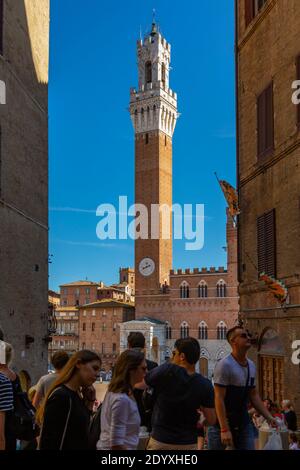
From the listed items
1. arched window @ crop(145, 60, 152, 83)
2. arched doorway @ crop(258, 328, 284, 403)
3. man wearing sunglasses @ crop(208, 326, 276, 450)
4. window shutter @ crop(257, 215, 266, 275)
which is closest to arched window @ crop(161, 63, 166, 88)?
arched window @ crop(145, 60, 152, 83)

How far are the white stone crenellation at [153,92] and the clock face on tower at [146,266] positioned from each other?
15.3 m

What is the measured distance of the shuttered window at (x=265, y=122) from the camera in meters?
15.0

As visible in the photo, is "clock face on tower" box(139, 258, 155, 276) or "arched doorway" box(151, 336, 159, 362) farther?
"clock face on tower" box(139, 258, 155, 276)

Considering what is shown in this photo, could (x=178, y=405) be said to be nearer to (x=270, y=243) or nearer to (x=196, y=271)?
(x=270, y=243)

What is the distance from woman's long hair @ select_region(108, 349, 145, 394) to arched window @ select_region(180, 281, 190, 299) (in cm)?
5981

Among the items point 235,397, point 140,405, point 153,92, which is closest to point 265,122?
point 140,405

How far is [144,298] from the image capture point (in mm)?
66188

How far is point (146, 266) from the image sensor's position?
6806cm

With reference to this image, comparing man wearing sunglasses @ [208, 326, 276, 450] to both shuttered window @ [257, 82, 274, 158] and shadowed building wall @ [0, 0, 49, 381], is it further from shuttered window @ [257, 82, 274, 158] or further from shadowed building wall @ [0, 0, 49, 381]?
shadowed building wall @ [0, 0, 49, 381]

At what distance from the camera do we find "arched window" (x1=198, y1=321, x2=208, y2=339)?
6238 cm

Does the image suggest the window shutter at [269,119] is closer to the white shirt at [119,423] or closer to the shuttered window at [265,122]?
the shuttered window at [265,122]

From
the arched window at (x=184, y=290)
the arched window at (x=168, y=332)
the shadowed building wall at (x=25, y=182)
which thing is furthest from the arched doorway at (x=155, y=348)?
the shadowed building wall at (x=25, y=182)

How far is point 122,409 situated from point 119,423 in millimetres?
97
